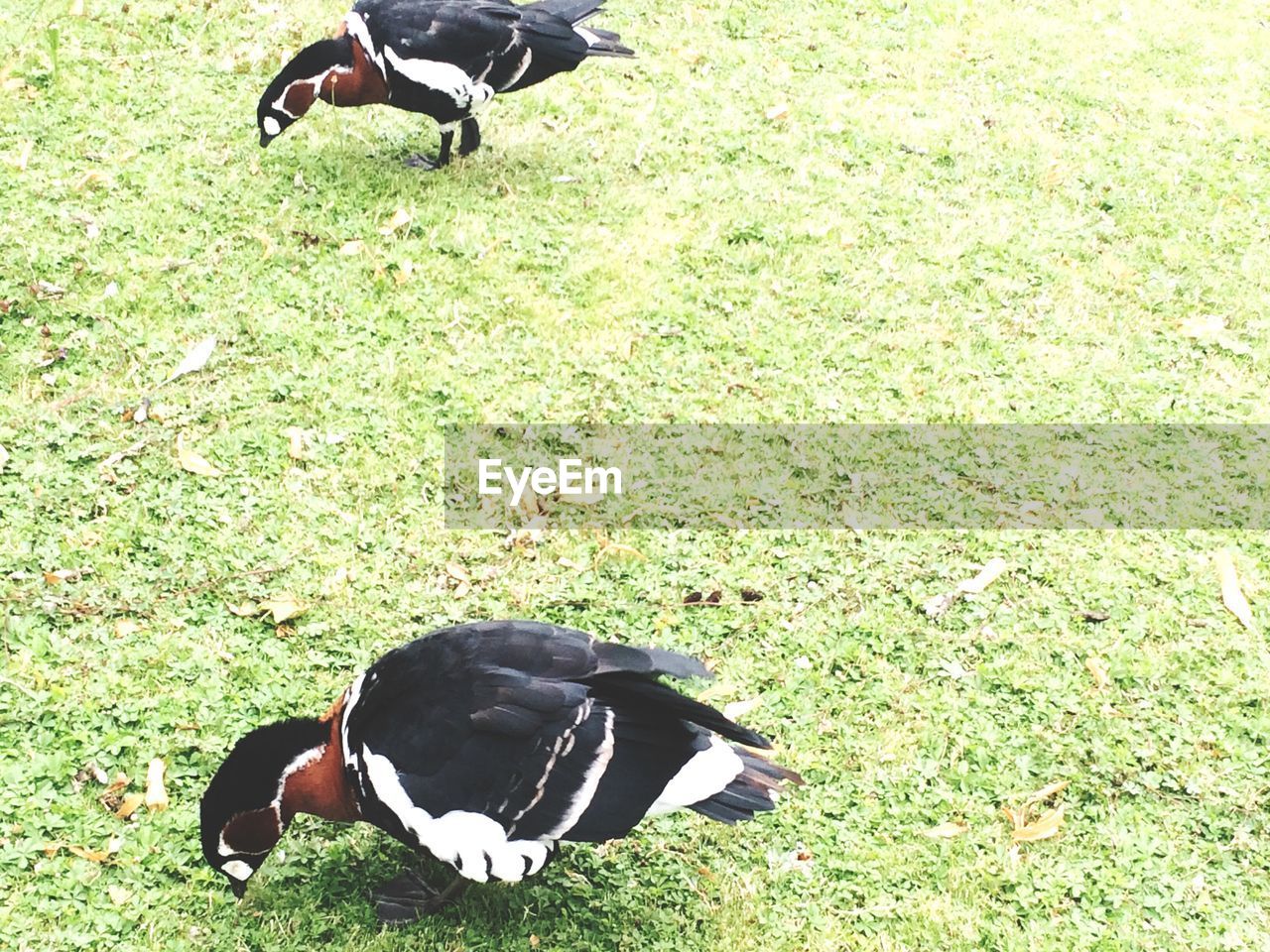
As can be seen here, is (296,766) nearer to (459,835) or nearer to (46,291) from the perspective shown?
(459,835)

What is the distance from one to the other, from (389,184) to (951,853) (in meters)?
4.38

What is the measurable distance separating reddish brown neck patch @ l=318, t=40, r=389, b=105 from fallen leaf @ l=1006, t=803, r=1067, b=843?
455cm

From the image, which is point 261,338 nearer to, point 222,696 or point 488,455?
point 488,455

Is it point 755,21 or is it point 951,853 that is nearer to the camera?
point 951,853

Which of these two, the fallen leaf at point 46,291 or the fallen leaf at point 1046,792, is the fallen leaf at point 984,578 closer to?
the fallen leaf at point 1046,792

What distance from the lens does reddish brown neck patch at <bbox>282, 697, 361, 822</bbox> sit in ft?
9.84

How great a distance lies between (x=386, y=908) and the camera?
313 cm

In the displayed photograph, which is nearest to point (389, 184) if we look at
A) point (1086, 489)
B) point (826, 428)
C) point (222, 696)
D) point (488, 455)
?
point (488, 455)

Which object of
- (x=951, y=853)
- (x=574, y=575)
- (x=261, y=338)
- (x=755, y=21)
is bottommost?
(x=951, y=853)

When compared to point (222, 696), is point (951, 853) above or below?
below

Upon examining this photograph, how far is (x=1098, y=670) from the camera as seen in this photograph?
13.2 feet

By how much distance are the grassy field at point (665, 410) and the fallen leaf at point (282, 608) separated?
39 mm

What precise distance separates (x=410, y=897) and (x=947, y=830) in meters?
1.64

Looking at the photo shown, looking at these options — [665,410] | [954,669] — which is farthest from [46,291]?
[954,669]
